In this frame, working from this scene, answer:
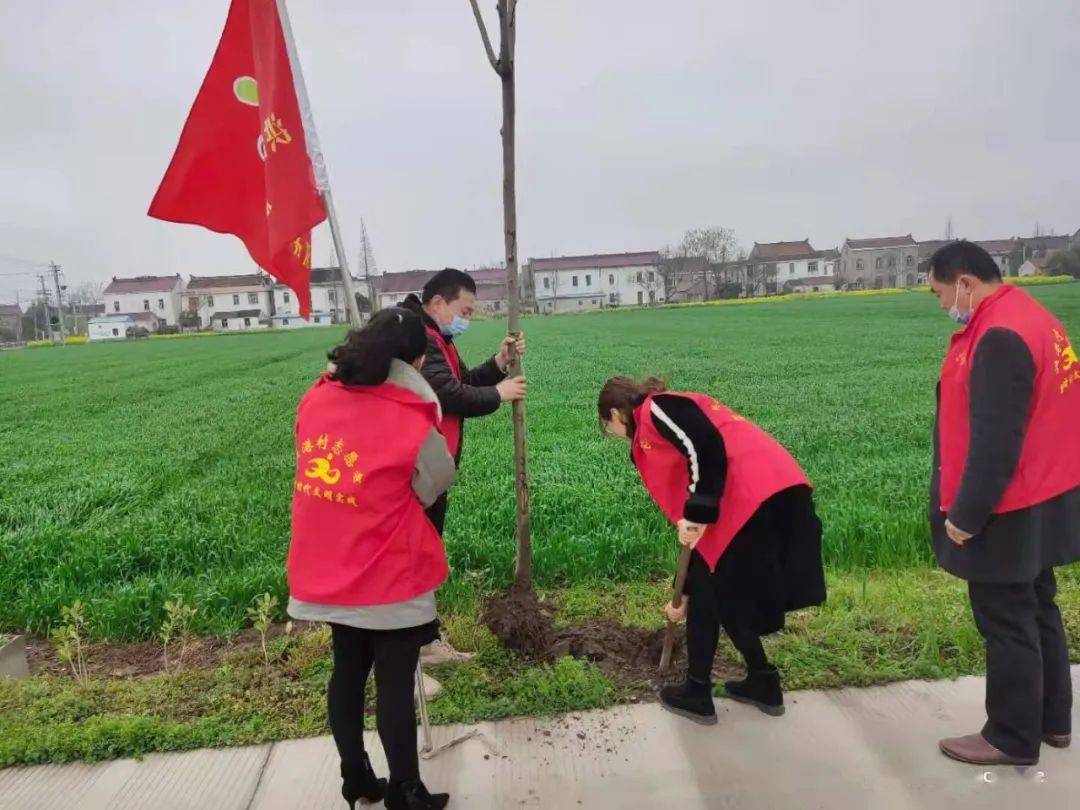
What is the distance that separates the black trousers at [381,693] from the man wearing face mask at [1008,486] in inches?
73.0

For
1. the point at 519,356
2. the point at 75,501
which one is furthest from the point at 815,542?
the point at 75,501

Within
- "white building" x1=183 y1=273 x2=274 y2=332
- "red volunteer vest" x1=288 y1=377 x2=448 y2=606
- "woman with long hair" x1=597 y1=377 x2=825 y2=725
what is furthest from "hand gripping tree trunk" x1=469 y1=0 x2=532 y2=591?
"white building" x1=183 y1=273 x2=274 y2=332

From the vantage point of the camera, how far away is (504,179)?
3.62 metres

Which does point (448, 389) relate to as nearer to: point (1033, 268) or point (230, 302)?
point (1033, 268)

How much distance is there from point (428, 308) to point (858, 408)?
8855 millimetres

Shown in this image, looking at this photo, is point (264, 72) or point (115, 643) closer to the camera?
point (264, 72)

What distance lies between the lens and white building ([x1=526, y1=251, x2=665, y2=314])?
8556 centimetres

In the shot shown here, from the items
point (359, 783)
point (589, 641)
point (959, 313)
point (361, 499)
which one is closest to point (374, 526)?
point (361, 499)

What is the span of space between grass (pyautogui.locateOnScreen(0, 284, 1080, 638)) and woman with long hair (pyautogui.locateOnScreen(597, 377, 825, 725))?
172cm

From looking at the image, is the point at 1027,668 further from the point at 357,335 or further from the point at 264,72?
the point at 264,72

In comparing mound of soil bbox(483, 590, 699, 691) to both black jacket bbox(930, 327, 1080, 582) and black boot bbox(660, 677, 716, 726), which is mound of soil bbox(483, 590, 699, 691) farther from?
black jacket bbox(930, 327, 1080, 582)

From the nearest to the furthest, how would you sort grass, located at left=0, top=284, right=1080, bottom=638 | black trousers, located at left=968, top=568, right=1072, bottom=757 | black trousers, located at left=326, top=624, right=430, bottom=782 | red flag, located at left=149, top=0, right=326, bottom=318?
black trousers, located at left=326, top=624, right=430, bottom=782, black trousers, located at left=968, top=568, right=1072, bottom=757, red flag, located at left=149, top=0, right=326, bottom=318, grass, located at left=0, top=284, right=1080, bottom=638

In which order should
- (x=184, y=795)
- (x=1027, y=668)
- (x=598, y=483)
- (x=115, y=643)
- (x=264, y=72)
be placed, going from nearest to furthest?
(x=1027, y=668)
(x=184, y=795)
(x=264, y=72)
(x=115, y=643)
(x=598, y=483)

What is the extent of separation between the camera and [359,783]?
2545mm
